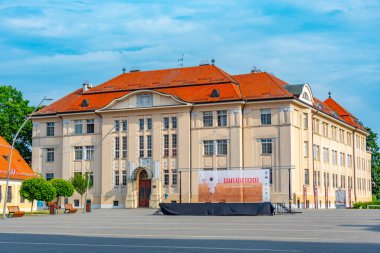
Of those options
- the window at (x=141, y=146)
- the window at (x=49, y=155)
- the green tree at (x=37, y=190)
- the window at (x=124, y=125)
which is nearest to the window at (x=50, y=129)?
the window at (x=49, y=155)

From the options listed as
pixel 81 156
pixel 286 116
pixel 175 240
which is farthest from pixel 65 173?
pixel 175 240

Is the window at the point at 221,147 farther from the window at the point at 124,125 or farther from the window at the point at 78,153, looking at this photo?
the window at the point at 78,153

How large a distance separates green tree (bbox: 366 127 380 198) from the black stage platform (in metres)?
67.6

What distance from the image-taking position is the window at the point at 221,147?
232 feet

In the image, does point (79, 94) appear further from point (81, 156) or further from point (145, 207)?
point (145, 207)

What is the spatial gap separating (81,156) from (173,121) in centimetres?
1287

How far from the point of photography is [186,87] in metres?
74.4

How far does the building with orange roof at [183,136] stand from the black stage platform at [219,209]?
16339 millimetres

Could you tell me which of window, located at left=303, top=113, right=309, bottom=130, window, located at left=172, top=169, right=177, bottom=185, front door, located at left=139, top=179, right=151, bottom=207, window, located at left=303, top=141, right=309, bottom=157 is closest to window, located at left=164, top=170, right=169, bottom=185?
window, located at left=172, top=169, right=177, bottom=185

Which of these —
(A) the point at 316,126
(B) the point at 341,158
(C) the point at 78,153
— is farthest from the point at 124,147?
(B) the point at 341,158

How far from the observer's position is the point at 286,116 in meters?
68.8

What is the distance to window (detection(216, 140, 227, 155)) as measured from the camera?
70.6 m

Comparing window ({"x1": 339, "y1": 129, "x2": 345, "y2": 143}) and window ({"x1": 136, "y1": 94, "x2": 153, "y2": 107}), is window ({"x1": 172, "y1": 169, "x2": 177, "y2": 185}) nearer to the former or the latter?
window ({"x1": 136, "y1": 94, "x2": 153, "y2": 107})

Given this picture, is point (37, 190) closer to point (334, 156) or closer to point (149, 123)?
point (149, 123)
